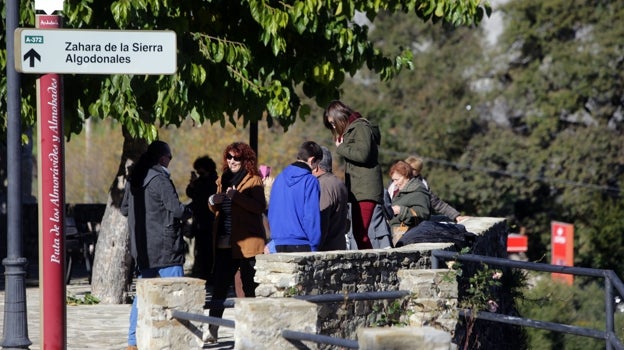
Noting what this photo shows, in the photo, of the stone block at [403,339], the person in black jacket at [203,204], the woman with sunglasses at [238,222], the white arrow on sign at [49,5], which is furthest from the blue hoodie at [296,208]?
the stone block at [403,339]

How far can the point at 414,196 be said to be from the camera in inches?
530

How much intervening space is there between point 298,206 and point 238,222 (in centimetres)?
66

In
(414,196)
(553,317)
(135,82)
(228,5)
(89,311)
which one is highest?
(228,5)

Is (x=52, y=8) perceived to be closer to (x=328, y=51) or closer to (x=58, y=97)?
(x=58, y=97)

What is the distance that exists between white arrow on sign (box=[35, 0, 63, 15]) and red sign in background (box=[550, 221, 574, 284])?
1558 inches

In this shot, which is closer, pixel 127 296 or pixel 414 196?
pixel 414 196

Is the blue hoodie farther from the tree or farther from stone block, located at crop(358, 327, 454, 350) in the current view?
stone block, located at crop(358, 327, 454, 350)

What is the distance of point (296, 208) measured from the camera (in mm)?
10469

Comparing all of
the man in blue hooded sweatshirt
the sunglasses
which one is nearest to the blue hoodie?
the man in blue hooded sweatshirt

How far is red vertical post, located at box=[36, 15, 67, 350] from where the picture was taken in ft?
27.8

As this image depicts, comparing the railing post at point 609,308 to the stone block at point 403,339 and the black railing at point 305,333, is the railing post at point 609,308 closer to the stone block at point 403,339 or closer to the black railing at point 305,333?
the black railing at point 305,333

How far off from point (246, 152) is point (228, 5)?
382 cm

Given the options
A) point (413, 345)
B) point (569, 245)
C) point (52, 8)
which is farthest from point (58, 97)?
point (569, 245)

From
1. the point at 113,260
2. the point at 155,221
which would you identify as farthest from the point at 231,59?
the point at 155,221
